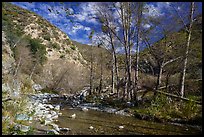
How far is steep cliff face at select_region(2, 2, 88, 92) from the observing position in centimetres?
3706

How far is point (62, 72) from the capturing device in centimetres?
3850

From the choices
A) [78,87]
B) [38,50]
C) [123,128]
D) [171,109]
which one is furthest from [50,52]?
[123,128]

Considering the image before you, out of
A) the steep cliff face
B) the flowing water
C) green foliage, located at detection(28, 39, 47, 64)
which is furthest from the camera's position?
green foliage, located at detection(28, 39, 47, 64)

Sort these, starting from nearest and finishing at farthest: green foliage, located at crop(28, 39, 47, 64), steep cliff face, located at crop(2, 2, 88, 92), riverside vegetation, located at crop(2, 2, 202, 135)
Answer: riverside vegetation, located at crop(2, 2, 202, 135) < steep cliff face, located at crop(2, 2, 88, 92) < green foliage, located at crop(28, 39, 47, 64)

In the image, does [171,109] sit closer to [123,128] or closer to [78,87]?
[123,128]

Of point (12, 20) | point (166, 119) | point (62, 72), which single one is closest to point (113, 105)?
point (166, 119)

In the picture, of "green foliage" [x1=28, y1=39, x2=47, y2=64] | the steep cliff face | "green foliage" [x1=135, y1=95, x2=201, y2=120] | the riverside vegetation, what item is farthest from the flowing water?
"green foliage" [x1=28, y1=39, x2=47, y2=64]

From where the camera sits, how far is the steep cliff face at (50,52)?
122 ft

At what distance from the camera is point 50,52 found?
2206 inches

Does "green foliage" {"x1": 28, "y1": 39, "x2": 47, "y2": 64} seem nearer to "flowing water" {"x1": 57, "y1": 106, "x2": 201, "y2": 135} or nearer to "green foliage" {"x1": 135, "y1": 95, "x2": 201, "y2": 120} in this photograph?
"green foliage" {"x1": 135, "y1": 95, "x2": 201, "y2": 120}

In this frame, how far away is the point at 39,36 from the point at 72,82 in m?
26.2

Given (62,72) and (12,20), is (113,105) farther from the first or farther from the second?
(12,20)

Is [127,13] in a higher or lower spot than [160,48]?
higher

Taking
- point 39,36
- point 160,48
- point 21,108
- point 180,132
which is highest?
point 39,36
